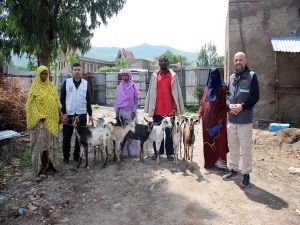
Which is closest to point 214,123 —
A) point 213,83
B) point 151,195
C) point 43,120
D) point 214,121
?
point 214,121

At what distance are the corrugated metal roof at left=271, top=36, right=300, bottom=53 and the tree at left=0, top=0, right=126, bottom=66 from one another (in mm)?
4760

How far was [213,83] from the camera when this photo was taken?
5938 mm

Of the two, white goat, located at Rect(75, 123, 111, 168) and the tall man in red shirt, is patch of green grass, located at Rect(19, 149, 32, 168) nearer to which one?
white goat, located at Rect(75, 123, 111, 168)

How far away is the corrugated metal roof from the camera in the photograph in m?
10.3

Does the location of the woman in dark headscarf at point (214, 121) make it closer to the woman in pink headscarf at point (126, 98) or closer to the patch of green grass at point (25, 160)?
the woman in pink headscarf at point (126, 98)

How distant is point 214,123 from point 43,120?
2.83 m

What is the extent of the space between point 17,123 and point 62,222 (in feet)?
18.4

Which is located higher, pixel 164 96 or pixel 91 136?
pixel 164 96

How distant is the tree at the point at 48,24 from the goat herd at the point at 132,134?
456 cm

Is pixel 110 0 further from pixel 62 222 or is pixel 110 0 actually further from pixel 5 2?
pixel 62 222

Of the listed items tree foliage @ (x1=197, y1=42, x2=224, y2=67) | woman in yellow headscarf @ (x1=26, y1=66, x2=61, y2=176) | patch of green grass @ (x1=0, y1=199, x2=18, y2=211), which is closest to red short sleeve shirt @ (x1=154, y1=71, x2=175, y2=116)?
woman in yellow headscarf @ (x1=26, y1=66, x2=61, y2=176)

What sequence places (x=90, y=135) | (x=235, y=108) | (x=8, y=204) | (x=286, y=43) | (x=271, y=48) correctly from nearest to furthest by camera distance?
(x=8, y=204), (x=235, y=108), (x=90, y=135), (x=286, y=43), (x=271, y=48)

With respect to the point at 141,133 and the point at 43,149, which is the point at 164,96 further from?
the point at 43,149

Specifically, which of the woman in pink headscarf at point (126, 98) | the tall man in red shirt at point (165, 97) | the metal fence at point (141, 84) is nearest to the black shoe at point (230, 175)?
the tall man in red shirt at point (165, 97)
